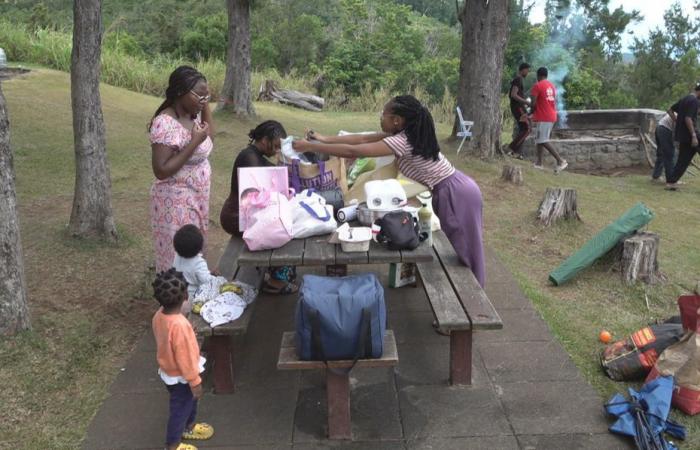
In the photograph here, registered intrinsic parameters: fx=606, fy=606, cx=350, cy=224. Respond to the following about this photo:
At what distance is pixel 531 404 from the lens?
137 inches

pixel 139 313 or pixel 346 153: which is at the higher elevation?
pixel 346 153

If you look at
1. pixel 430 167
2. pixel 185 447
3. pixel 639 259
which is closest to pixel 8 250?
pixel 185 447

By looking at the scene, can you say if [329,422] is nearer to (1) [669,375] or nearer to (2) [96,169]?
(1) [669,375]

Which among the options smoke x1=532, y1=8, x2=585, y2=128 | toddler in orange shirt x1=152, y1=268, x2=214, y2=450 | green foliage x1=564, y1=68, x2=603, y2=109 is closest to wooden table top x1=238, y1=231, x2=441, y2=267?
toddler in orange shirt x1=152, y1=268, x2=214, y2=450

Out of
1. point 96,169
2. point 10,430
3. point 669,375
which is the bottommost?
point 10,430

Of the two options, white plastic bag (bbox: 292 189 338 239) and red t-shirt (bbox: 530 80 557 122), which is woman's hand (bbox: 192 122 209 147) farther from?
red t-shirt (bbox: 530 80 557 122)

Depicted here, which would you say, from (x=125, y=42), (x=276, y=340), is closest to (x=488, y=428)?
(x=276, y=340)

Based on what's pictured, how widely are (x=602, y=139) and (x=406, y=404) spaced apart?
11210mm

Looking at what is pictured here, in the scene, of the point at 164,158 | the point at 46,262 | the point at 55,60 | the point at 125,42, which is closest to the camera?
the point at 164,158

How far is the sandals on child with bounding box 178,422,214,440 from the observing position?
10.4 feet

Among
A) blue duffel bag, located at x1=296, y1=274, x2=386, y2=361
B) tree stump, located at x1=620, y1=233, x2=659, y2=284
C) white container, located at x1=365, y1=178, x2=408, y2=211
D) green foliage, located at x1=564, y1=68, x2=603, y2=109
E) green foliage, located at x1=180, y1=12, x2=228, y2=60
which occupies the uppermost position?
green foliage, located at x1=180, y1=12, x2=228, y2=60

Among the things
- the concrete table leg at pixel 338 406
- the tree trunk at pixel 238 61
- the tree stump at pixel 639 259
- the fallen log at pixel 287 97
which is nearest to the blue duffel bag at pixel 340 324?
the concrete table leg at pixel 338 406

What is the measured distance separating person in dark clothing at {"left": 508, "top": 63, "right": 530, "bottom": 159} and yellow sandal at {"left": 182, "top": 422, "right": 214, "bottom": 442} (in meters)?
9.74

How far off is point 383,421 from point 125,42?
20.4 m
